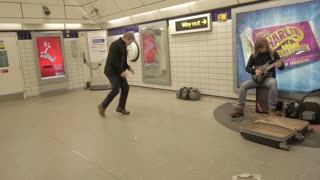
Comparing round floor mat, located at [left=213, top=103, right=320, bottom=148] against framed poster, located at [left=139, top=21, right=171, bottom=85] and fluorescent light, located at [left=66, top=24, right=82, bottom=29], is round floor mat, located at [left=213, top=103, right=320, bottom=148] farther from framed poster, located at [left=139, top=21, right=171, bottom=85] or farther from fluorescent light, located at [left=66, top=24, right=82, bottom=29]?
fluorescent light, located at [left=66, top=24, right=82, bottom=29]

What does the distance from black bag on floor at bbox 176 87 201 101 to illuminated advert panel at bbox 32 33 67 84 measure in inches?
164

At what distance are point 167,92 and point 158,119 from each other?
2386 mm

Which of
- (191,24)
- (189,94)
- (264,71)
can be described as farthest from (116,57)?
(264,71)

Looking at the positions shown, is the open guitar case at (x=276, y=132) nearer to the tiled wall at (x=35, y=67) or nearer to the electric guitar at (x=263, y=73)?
the electric guitar at (x=263, y=73)

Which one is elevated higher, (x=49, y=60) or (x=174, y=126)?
(x=49, y=60)

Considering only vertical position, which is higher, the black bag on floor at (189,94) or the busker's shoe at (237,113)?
the black bag on floor at (189,94)

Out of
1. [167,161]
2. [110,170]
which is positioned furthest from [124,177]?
[167,161]

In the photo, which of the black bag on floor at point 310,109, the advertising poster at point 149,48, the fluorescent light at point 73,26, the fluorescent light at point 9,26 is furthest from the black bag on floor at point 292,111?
the fluorescent light at point 9,26

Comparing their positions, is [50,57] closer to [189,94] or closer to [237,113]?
[189,94]

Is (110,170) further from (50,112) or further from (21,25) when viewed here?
(21,25)

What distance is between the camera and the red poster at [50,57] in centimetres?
765

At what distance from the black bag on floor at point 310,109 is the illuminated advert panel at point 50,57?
671cm

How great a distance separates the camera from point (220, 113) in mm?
4445

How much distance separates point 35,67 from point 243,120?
6.18 metres
